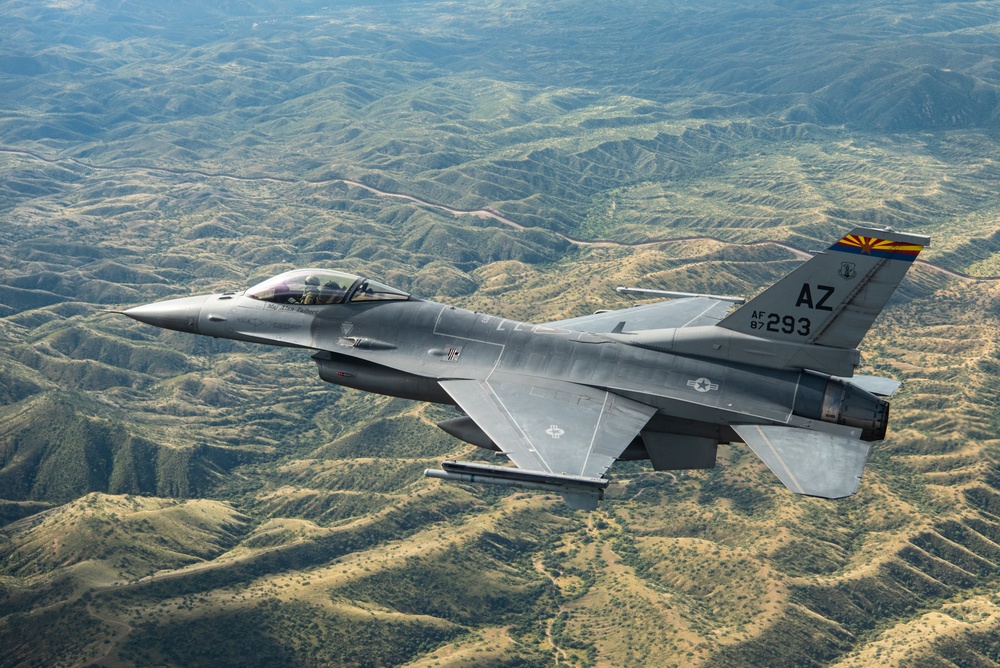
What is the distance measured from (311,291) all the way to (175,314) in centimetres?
812

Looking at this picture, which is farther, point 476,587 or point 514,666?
point 476,587

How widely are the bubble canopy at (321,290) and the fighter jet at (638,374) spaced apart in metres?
0.11

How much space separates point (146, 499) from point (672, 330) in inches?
4933

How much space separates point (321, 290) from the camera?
4075 cm

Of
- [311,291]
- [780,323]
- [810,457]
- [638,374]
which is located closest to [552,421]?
[638,374]

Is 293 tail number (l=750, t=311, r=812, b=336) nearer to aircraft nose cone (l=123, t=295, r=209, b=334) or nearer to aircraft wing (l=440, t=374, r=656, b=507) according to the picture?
aircraft wing (l=440, t=374, r=656, b=507)

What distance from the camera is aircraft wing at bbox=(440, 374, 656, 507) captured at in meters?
30.9

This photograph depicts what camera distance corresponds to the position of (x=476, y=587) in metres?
112

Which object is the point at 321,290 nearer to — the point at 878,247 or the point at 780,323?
the point at 780,323

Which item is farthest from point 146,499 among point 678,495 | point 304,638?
point 678,495

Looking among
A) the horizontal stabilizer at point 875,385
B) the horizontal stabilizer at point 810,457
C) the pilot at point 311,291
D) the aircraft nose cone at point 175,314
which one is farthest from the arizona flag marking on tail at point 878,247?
the aircraft nose cone at point 175,314

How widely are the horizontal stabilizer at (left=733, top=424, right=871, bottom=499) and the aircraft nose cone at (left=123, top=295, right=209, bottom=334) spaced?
28818 mm

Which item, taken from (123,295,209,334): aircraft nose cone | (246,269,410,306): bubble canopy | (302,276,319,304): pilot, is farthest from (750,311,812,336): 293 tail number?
(123,295,209,334): aircraft nose cone

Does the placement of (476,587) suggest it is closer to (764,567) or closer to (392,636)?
(392,636)
